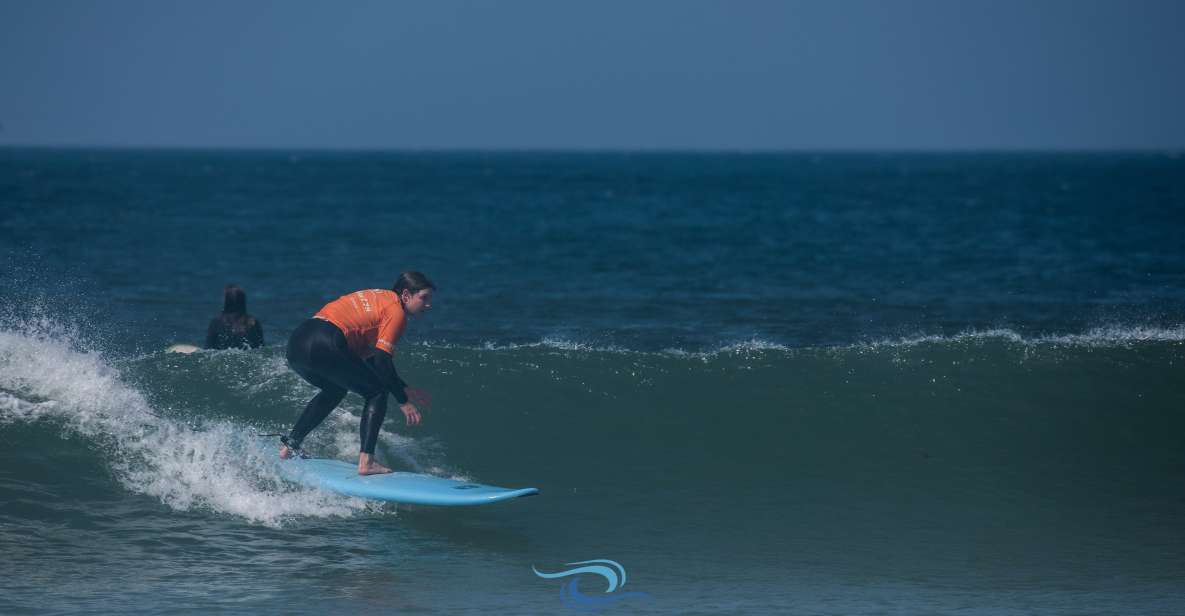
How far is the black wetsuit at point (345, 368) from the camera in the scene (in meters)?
8.08

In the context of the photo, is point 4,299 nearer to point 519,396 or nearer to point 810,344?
point 519,396

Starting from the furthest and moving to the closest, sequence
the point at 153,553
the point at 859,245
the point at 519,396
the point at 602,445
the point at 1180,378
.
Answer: the point at 859,245 → the point at 1180,378 → the point at 519,396 → the point at 602,445 → the point at 153,553

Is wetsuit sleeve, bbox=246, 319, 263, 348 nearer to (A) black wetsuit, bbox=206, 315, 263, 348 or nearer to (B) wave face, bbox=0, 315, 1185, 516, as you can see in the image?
(A) black wetsuit, bbox=206, 315, 263, 348

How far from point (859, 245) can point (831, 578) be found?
2839 centimetres

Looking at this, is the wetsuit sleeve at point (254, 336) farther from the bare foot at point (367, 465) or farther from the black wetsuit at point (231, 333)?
the bare foot at point (367, 465)

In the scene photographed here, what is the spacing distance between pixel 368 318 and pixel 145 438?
2480 mm

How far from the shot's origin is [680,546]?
813 centimetres

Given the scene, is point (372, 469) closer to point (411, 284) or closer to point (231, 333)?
point (411, 284)

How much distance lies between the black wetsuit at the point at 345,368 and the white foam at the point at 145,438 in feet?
2.32

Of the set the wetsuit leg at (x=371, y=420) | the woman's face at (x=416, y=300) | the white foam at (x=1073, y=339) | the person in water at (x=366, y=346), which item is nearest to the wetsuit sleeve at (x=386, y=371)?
the person in water at (x=366, y=346)

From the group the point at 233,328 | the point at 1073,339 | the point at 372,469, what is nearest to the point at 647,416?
the point at 372,469

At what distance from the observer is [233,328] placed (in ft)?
38.7

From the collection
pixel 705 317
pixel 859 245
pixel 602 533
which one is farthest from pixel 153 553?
pixel 859 245

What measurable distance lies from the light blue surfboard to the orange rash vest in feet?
2.78
